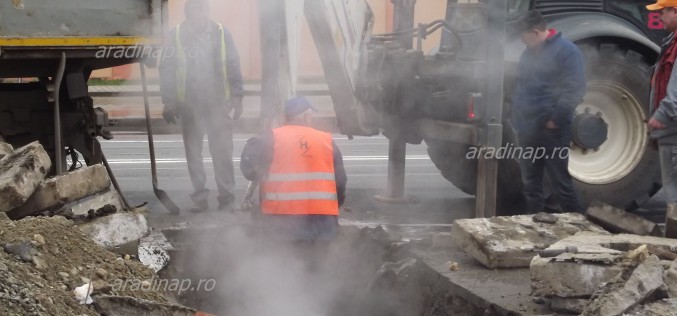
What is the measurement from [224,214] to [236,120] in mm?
1042

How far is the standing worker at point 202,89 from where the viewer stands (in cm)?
875

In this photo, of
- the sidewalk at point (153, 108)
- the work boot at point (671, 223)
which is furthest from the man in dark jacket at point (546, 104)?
the sidewalk at point (153, 108)

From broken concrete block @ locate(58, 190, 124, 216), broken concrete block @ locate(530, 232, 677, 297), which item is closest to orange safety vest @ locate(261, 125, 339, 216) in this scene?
broken concrete block @ locate(58, 190, 124, 216)

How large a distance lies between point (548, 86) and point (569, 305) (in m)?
2.98

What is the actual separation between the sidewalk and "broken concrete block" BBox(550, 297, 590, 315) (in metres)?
3.67

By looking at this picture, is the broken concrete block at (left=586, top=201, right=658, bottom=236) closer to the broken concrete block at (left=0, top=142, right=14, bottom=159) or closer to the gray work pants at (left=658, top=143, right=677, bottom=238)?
the gray work pants at (left=658, top=143, right=677, bottom=238)

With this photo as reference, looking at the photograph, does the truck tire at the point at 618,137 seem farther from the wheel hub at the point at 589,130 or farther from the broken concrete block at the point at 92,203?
the broken concrete block at the point at 92,203

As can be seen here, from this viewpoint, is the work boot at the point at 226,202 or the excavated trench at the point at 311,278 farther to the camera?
the work boot at the point at 226,202

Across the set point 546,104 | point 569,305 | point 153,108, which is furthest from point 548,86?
point 153,108

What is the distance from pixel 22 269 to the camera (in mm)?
4789

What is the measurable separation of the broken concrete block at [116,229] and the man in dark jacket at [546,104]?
318 cm

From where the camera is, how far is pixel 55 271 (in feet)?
16.5

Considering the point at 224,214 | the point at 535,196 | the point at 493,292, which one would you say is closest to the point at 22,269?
the point at 493,292

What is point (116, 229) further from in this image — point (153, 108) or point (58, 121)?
point (153, 108)
